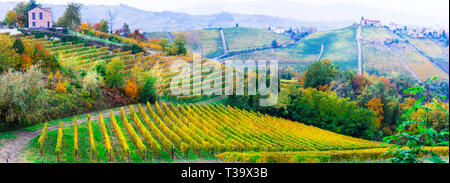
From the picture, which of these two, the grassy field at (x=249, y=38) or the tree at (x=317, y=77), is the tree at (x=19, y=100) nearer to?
the tree at (x=317, y=77)

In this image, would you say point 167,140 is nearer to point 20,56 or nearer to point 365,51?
point 20,56

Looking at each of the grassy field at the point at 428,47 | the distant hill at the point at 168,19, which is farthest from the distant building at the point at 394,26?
the distant hill at the point at 168,19

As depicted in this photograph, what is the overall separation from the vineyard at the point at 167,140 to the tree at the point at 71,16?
81.1ft

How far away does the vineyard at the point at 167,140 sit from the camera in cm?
1363

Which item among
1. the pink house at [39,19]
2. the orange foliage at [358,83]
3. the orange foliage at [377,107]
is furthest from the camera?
the orange foliage at [358,83]

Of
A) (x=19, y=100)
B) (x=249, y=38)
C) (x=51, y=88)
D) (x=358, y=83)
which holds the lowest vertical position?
(x=358, y=83)

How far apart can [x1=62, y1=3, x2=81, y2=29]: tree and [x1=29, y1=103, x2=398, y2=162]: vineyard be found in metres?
24.7

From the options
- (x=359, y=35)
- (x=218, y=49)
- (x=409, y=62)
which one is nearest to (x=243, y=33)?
(x=218, y=49)

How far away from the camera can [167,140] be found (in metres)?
15.3

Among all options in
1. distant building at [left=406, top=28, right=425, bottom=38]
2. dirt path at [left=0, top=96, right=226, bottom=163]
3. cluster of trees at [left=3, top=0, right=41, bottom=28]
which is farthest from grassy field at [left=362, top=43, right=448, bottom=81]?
dirt path at [left=0, top=96, right=226, bottom=163]

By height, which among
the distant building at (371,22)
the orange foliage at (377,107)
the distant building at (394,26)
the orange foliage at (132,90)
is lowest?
the orange foliage at (377,107)

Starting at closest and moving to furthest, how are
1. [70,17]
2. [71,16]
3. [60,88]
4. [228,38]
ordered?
[60,88], [70,17], [71,16], [228,38]

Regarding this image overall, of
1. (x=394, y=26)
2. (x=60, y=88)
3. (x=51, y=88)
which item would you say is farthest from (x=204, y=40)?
(x=60, y=88)

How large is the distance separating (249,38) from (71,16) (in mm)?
53294
